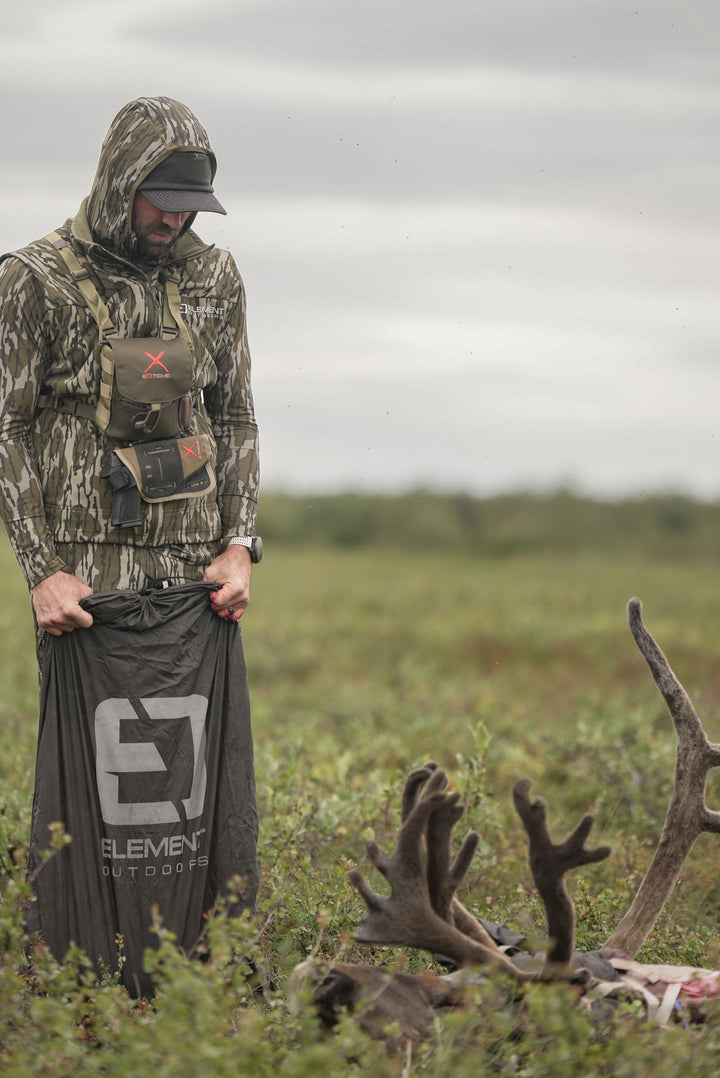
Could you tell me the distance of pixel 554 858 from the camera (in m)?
3.04

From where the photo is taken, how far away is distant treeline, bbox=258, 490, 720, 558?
1231 inches

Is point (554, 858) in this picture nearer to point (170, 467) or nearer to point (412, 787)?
point (412, 787)

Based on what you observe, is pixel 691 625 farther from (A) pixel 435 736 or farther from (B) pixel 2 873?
(B) pixel 2 873

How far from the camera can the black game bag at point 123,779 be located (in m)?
3.79

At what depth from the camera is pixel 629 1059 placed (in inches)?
110

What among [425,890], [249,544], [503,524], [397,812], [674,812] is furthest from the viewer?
[503,524]

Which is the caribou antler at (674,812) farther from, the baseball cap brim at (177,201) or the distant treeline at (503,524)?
the distant treeline at (503,524)

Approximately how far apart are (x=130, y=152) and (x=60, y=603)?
1.44 meters

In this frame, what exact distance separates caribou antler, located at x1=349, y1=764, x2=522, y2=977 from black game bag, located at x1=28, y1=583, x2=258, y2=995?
0.98 metres

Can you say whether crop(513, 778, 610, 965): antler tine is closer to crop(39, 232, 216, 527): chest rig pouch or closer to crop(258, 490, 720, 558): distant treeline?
crop(39, 232, 216, 527): chest rig pouch

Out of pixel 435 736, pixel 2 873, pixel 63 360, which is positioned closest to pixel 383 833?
pixel 2 873

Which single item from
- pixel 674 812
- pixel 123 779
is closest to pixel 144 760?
pixel 123 779

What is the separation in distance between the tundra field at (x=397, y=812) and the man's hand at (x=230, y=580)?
3.16ft

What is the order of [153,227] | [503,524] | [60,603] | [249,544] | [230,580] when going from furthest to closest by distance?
1. [503,524]
2. [249,544]
3. [230,580]
4. [153,227]
5. [60,603]
